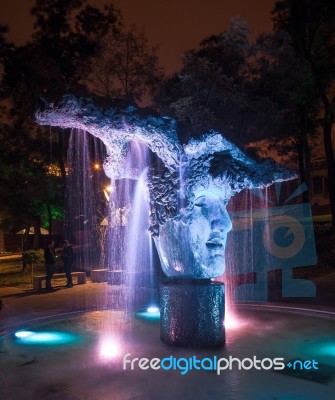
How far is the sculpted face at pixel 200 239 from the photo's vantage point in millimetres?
7828

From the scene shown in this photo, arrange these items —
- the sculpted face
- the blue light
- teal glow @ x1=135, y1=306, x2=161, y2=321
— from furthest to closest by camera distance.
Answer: the blue light
teal glow @ x1=135, y1=306, x2=161, y2=321
the sculpted face

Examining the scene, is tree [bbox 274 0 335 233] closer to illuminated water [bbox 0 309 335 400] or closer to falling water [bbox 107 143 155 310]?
falling water [bbox 107 143 155 310]

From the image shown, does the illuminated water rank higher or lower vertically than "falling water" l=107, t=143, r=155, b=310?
lower

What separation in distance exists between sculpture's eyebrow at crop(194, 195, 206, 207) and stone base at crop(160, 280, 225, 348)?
147cm

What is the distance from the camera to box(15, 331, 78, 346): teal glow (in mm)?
7832

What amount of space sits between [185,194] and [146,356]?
9.39 feet

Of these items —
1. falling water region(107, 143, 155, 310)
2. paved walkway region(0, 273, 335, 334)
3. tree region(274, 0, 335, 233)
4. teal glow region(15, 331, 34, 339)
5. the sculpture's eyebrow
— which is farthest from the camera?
tree region(274, 0, 335, 233)

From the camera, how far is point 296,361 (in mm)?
6430

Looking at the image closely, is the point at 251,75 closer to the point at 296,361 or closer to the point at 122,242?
the point at 122,242

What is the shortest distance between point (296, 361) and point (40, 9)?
2233 centimetres

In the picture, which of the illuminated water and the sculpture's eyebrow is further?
the sculpture's eyebrow

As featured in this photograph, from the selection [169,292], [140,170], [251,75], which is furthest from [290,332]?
[251,75]

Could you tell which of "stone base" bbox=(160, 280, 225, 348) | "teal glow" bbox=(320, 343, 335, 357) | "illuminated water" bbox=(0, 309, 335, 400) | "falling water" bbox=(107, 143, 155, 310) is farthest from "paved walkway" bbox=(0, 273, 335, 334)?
"stone base" bbox=(160, 280, 225, 348)

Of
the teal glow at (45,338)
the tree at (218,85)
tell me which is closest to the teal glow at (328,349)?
the teal glow at (45,338)
